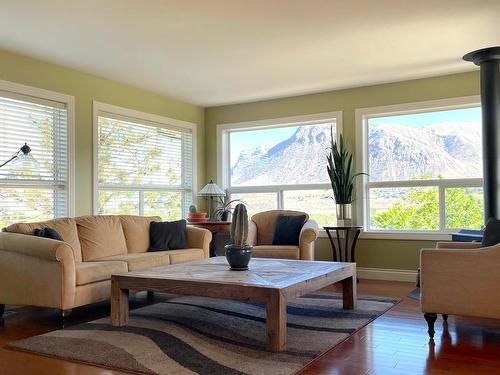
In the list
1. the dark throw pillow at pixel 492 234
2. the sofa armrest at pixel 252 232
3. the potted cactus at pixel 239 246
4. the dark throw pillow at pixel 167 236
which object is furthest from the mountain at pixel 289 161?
the dark throw pillow at pixel 492 234

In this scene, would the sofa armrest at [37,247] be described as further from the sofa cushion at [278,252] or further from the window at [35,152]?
the sofa cushion at [278,252]

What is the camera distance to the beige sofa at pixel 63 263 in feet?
12.0

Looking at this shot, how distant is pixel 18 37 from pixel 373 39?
3154mm

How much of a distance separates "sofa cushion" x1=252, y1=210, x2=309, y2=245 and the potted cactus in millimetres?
2166

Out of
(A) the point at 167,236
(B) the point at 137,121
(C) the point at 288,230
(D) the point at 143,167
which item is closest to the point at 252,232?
(C) the point at 288,230

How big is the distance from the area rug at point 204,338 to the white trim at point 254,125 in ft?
9.14

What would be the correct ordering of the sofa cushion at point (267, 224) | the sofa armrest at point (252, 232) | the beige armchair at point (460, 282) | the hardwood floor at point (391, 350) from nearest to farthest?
1. the hardwood floor at point (391, 350)
2. the beige armchair at point (460, 282)
3. the sofa armrest at point (252, 232)
4. the sofa cushion at point (267, 224)

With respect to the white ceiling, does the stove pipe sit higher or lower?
lower

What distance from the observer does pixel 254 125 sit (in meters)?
6.94

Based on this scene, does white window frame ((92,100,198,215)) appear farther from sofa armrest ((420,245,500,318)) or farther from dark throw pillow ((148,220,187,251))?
sofa armrest ((420,245,500,318))

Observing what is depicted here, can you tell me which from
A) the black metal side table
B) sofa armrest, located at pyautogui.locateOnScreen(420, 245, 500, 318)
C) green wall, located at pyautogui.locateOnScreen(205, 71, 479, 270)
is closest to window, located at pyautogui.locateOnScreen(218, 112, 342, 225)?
green wall, located at pyautogui.locateOnScreen(205, 71, 479, 270)

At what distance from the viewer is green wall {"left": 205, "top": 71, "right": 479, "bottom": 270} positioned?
5613mm

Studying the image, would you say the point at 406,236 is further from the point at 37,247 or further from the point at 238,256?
the point at 37,247

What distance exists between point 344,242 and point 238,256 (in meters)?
2.76
